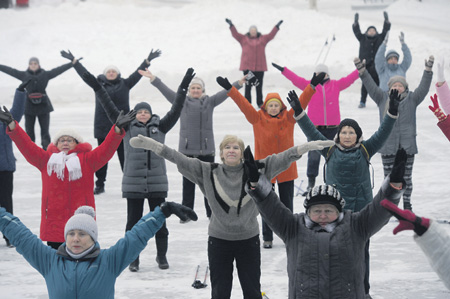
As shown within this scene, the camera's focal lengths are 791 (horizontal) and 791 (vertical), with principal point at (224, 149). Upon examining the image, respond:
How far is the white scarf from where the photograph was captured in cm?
668

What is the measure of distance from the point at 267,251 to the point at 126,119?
2603mm

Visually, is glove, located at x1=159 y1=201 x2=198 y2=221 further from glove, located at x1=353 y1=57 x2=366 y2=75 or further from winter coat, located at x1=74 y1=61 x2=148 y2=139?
winter coat, located at x1=74 y1=61 x2=148 y2=139

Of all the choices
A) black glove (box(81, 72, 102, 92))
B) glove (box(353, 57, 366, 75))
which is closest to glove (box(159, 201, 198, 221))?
black glove (box(81, 72, 102, 92))

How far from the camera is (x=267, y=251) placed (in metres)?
8.36

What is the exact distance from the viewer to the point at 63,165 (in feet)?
21.9

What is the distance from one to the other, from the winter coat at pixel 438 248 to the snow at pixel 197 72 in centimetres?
304

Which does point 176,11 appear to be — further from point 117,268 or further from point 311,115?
point 117,268

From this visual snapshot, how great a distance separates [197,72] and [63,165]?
16.5 metres

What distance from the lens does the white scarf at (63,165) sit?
668 centimetres

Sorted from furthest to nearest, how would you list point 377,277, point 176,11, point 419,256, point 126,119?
A: point 176,11
point 419,256
point 377,277
point 126,119

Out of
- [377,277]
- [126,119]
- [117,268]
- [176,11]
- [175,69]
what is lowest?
[377,277]

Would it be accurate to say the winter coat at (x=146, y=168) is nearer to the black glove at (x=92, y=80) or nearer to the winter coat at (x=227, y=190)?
the black glove at (x=92, y=80)

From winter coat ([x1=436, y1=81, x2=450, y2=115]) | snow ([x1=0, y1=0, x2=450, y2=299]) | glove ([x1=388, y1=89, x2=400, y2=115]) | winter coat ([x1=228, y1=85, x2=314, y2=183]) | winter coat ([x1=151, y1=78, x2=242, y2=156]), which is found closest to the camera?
glove ([x1=388, y1=89, x2=400, y2=115])

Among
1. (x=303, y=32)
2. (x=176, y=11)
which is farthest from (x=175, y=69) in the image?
(x=176, y=11)
